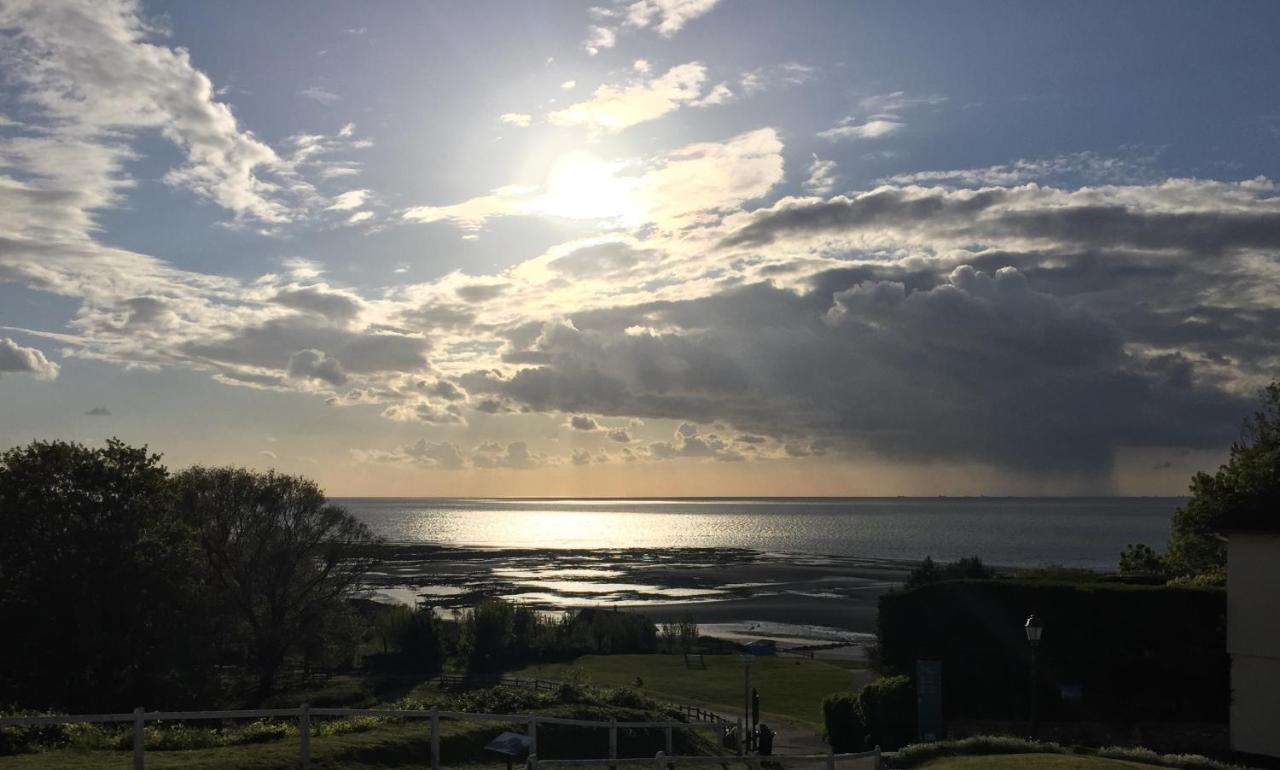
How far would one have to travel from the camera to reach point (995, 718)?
109ft

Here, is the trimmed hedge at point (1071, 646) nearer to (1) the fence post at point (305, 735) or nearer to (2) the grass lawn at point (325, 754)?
(2) the grass lawn at point (325, 754)

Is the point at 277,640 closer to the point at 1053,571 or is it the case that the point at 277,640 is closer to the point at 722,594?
the point at 1053,571

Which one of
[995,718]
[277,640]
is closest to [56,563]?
[277,640]

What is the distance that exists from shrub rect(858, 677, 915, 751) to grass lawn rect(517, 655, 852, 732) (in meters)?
7.18

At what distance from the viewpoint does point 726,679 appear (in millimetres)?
55031

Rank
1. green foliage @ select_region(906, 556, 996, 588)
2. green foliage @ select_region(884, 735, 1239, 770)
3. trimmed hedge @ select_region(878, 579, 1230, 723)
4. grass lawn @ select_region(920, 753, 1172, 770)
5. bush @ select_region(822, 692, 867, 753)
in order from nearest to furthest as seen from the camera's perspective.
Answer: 1. grass lawn @ select_region(920, 753, 1172, 770)
2. green foliage @ select_region(884, 735, 1239, 770)
3. trimmed hedge @ select_region(878, 579, 1230, 723)
4. bush @ select_region(822, 692, 867, 753)
5. green foliage @ select_region(906, 556, 996, 588)

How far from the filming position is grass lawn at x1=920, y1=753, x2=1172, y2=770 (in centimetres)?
2094

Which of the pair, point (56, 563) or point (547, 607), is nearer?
point (56, 563)

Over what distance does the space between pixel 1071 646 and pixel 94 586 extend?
32.5 meters

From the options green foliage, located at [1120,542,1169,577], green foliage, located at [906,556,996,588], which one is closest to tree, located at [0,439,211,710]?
green foliage, located at [906,556,996,588]

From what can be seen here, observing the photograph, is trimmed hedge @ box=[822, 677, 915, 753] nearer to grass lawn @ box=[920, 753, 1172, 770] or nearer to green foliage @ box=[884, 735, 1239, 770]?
green foliage @ box=[884, 735, 1239, 770]

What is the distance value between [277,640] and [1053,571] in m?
38.8

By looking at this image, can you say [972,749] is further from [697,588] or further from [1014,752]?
[697,588]

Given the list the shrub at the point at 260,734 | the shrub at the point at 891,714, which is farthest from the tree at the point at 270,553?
the shrub at the point at 260,734
